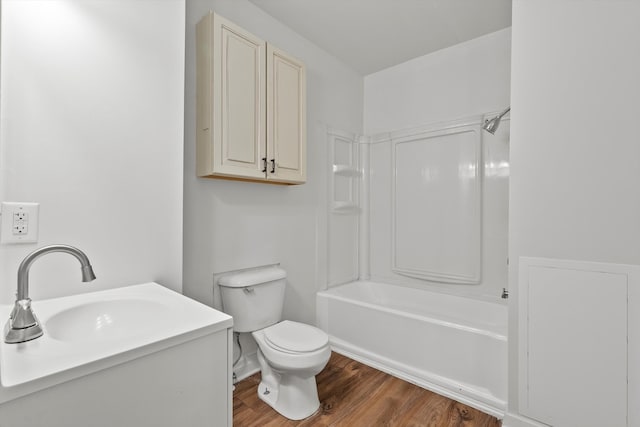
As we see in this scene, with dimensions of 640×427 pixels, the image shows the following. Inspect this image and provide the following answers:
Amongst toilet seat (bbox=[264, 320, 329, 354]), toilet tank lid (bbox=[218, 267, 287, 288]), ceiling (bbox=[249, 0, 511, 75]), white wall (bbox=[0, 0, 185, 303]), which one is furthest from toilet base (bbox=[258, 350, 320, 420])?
ceiling (bbox=[249, 0, 511, 75])

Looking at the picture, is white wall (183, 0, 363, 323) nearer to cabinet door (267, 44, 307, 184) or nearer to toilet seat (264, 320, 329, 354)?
cabinet door (267, 44, 307, 184)

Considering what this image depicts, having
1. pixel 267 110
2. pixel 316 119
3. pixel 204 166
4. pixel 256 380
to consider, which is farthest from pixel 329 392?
pixel 316 119

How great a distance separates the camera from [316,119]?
256 centimetres

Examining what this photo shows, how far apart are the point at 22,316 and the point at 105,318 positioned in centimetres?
33

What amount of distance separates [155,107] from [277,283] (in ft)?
3.99

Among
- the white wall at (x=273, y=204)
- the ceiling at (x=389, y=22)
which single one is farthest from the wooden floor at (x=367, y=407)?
the ceiling at (x=389, y=22)

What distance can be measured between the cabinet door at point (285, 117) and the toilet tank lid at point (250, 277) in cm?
60

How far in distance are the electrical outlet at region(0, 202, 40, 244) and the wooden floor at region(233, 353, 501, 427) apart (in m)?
1.29

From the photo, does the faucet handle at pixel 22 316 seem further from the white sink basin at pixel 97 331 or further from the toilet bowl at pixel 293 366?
the toilet bowl at pixel 293 366

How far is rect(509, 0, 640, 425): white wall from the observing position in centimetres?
129

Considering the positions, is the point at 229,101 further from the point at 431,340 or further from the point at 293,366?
A: the point at 431,340

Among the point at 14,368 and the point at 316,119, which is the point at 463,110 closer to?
the point at 316,119

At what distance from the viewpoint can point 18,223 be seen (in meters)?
1.08

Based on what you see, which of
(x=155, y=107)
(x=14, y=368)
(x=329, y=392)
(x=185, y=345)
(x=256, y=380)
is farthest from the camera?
(x=256, y=380)
